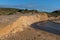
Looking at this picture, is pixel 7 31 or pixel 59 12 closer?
pixel 7 31

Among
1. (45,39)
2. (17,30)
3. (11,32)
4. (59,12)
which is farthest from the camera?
(59,12)

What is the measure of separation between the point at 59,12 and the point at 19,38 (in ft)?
224

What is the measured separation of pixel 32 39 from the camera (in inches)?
642

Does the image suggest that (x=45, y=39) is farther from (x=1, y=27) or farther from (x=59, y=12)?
(x=59, y=12)

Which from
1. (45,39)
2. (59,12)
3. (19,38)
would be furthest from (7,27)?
(59,12)

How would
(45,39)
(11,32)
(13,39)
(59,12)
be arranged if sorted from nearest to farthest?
(13,39) → (45,39) → (11,32) → (59,12)

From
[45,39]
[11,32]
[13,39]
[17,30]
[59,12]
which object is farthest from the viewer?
[59,12]

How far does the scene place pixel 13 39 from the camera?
15734mm

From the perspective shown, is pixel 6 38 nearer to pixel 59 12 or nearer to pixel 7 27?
pixel 7 27

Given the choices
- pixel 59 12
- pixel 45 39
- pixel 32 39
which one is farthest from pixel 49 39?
pixel 59 12

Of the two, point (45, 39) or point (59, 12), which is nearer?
point (45, 39)

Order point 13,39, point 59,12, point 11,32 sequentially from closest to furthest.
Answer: point 13,39 → point 11,32 → point 59,12

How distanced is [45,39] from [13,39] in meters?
2.66

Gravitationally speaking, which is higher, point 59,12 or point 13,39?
point 13,39
